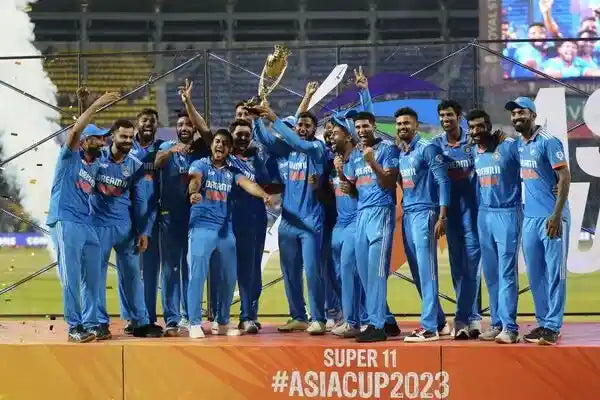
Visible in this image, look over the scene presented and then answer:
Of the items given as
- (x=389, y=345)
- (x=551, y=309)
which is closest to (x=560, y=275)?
(x=551, y=309)

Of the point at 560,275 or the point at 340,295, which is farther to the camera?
the point at 340,295

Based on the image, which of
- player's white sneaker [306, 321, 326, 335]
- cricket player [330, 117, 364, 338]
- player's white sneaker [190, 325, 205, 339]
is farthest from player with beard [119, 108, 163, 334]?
cricket player [330, 117, 364, 338]

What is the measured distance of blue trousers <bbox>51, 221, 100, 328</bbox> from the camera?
7.23 m

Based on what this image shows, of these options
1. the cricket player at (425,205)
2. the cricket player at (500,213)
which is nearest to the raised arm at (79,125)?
the cricket player at (425,205)

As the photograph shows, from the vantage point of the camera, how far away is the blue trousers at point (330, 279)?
8.04 metres

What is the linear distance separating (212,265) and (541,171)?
104 inches

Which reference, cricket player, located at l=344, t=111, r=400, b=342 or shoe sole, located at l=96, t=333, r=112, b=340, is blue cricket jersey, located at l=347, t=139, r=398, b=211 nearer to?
cricket player, located at l=344, t=111, r=400, b=342

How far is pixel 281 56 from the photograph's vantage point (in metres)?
8.34

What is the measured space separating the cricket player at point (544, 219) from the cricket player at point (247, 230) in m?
2.21

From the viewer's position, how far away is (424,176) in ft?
23.4

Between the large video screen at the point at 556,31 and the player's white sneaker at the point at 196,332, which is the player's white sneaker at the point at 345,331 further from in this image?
the large video screen at the point at 556,31

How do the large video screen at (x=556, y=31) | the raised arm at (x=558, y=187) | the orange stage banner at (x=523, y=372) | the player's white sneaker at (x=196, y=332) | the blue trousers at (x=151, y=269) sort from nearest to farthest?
the orange stage banner at (x=523, y=372) < the raised arm at (x=558, y=187) < the player's white sneaker at (x=196, y=332) < the blue trousers at (x=151, y=269) < the large video screen at (x=556, y=31)

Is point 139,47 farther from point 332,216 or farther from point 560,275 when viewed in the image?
point 560,275

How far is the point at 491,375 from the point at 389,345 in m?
0.73
